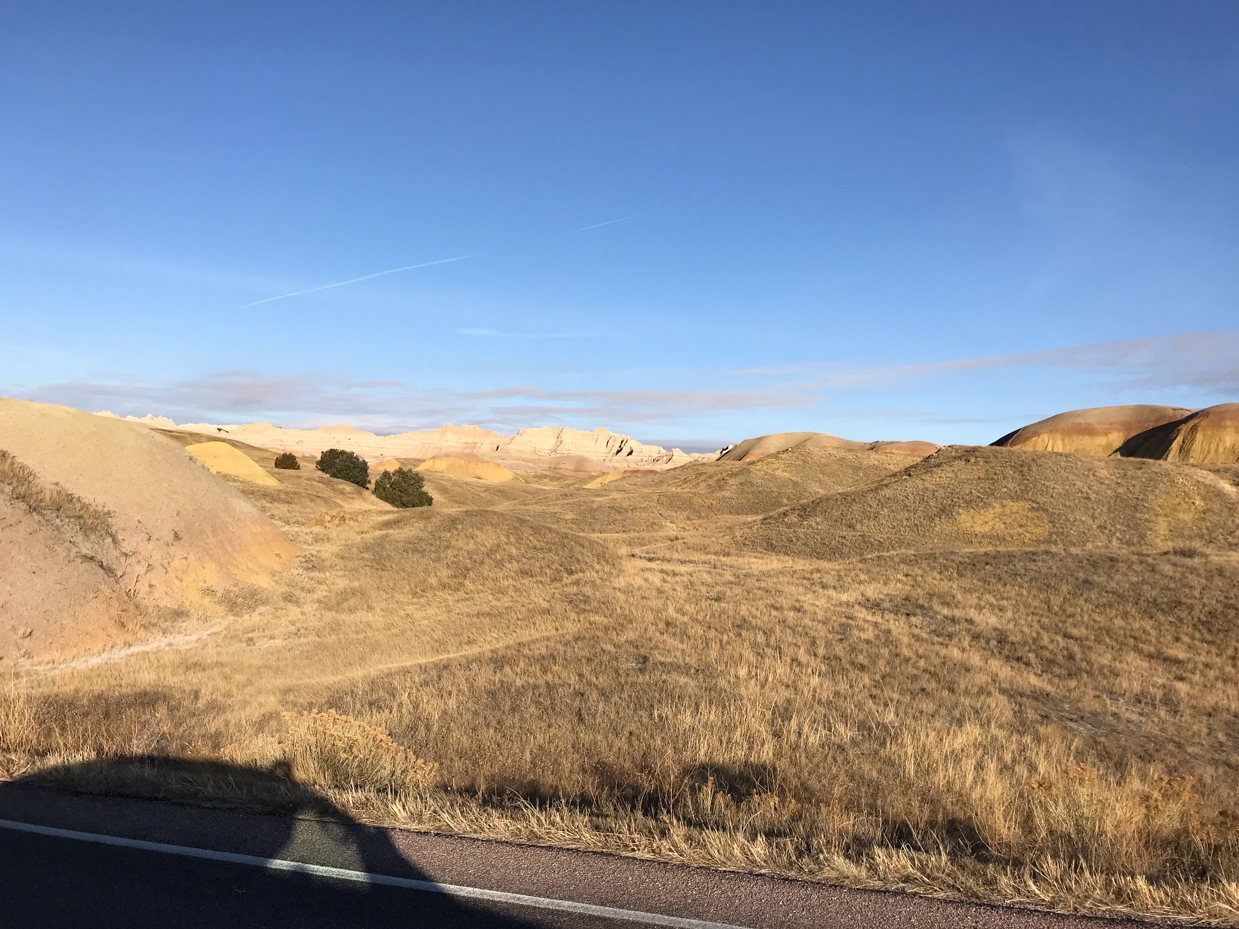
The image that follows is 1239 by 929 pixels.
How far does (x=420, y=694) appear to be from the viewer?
13.8 meters

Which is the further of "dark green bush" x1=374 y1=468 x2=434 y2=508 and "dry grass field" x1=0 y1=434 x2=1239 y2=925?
"dark green bush" x1=374 y1=468 x2=434 y2=508

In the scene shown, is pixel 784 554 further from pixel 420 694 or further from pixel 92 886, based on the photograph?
pixel 92 886

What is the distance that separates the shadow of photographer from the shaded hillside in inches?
1693

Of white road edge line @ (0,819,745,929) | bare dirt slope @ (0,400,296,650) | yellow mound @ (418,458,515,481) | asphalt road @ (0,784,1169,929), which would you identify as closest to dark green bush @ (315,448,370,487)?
bare dirt slope @ (0,400,296,650)

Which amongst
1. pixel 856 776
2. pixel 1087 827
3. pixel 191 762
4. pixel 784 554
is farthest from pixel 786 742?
pixel 784 554

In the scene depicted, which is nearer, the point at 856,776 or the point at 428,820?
the point at 428,820

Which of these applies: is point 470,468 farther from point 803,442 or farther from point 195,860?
point 195,860

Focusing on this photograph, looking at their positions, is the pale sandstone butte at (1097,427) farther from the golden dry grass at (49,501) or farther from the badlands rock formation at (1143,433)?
the golden dry grass at (49,501)

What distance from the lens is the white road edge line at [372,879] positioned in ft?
16.3

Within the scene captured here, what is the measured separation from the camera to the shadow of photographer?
5.11 metres

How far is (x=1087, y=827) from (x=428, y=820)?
20.3 feet

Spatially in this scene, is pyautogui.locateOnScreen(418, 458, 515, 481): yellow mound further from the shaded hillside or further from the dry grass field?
the dry grass field

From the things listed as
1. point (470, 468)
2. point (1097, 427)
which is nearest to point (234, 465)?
point (470, 468)

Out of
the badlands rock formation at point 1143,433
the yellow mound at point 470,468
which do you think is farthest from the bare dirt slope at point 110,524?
the yellow mound at point 470,468
